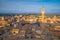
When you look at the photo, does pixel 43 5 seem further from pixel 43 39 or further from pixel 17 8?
pixel 43 39

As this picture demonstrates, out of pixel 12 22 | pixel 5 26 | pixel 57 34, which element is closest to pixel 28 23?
pixel 12 22

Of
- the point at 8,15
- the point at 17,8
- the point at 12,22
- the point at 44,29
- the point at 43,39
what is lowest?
the point at 43,39

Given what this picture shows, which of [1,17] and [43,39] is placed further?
[1,17]

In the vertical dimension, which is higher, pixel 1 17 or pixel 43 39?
pixel 1 17

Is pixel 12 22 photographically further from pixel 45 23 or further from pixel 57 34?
pixel 57 34

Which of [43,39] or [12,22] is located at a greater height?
[12,22]

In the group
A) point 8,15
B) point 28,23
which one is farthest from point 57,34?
point 8,15
